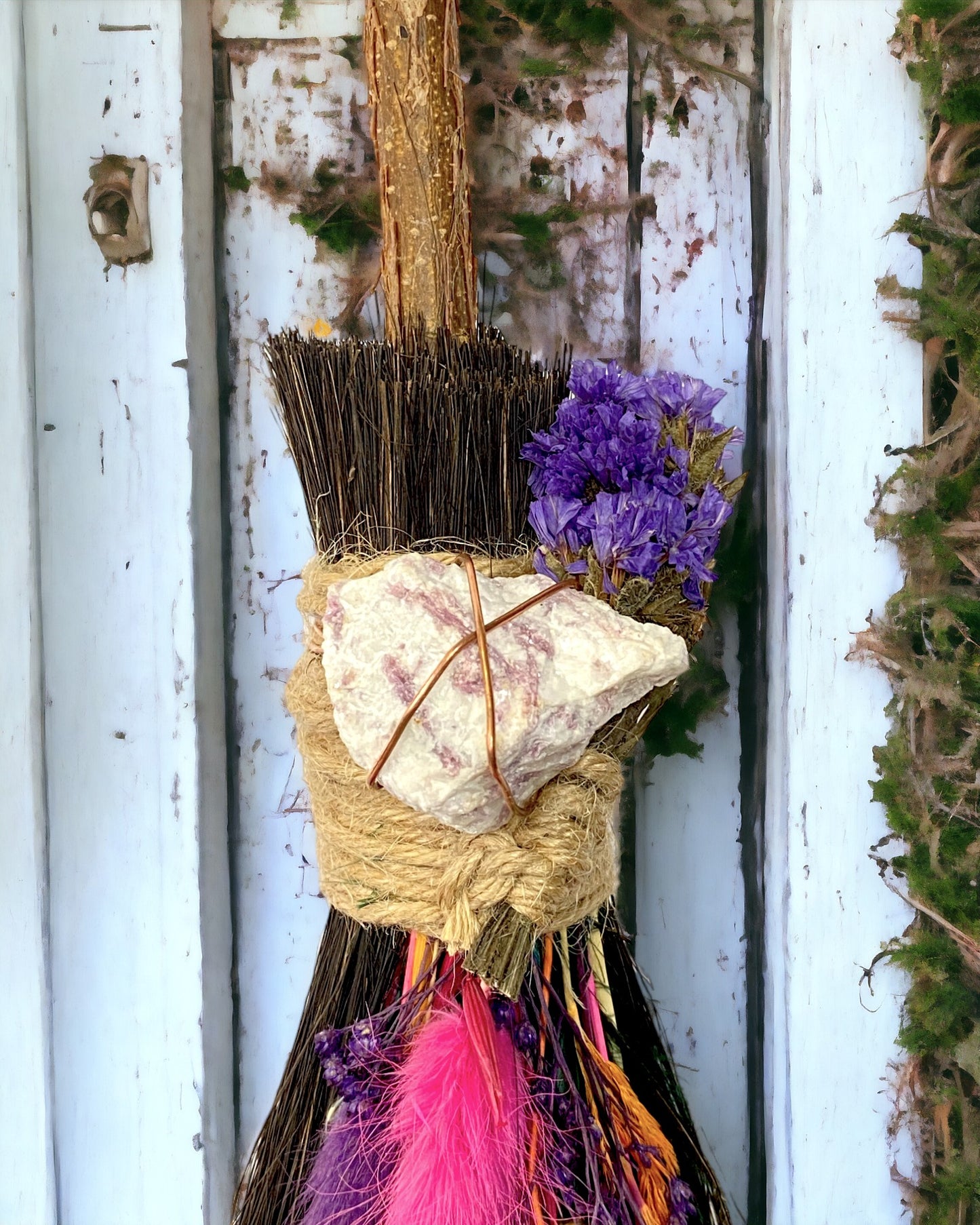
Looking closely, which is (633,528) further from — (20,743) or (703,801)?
(20,743)

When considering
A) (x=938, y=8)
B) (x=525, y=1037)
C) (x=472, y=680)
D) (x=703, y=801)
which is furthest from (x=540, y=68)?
(x=525, y=1037)

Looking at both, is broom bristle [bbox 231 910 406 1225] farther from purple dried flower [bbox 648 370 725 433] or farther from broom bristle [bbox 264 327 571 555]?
purple dried flower [bbox 648 370 725 433]

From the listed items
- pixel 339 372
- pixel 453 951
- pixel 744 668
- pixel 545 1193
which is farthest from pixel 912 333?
pixel 545 1193

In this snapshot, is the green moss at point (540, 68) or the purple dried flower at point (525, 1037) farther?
the green moss at point (540, 68)

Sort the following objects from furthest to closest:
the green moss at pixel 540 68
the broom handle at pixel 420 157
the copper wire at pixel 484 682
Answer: the green moss at pixel 540 68, the broom handle at pixel 420 157, the copper wire at pixel 484 682

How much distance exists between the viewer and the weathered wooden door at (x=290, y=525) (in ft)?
2.35

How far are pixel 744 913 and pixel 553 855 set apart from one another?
32 centimetres

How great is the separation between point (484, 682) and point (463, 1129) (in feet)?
0.99

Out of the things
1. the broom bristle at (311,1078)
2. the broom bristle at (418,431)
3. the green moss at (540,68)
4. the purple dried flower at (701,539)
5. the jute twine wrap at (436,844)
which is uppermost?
the green moss at (540,68)

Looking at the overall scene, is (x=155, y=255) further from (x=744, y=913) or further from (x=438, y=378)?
(x=744, y=913)

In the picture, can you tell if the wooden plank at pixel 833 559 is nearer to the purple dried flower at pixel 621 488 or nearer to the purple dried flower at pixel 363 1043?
the purple dried flower at pixel 621 488

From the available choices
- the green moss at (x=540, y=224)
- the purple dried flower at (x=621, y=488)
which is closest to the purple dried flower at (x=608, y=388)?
the purple dried flower at (x=621, y=488)

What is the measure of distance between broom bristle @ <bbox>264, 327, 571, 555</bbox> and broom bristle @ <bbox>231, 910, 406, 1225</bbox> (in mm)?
307

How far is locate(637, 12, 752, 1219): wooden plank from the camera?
0.76 metres
